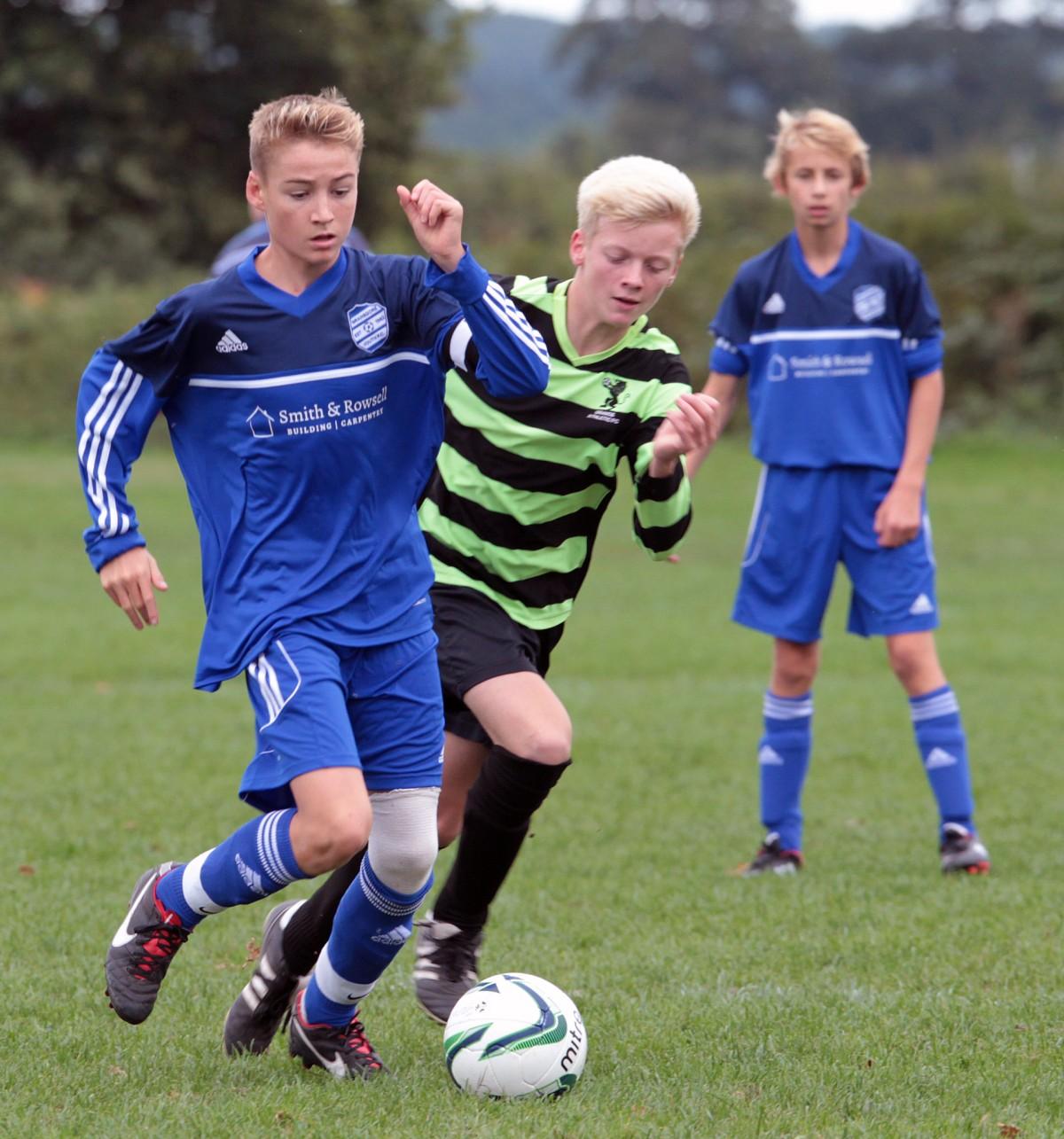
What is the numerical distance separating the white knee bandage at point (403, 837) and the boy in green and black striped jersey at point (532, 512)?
41 cm

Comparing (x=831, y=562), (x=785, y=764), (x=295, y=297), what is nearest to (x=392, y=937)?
(x=295, y=297)

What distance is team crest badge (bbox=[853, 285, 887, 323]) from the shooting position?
6.17m

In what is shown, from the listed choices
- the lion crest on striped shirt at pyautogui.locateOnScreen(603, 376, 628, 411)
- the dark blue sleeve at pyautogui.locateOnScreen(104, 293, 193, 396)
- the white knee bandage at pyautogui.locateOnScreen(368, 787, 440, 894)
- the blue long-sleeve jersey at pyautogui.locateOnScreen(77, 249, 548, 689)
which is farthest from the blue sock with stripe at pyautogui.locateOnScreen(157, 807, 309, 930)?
the lion crest on striped shirt at pyautogui.locateOnScreen(603, 376, 628, 411)

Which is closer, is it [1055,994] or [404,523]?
[404,523]

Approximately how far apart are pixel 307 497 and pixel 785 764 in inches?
117

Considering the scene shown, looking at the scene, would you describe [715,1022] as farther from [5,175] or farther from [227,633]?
[5,175]

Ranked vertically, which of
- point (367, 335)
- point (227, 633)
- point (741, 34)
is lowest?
point (227, 633)

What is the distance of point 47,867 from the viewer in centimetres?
595

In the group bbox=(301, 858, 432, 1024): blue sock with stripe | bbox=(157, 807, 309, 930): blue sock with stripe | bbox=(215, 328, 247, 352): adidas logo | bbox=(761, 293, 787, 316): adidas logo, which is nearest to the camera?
bbox=(157, 807, 309, 930): blue sock with stripe

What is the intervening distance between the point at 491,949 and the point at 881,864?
177 cm

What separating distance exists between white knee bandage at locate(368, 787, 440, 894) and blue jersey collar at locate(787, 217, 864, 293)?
3032mm

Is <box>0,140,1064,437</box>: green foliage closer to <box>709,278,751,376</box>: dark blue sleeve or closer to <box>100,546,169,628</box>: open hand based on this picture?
<box>709,278,751,376</box>: dark blue sleeve

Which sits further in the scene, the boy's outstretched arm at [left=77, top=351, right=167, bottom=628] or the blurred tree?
the blurred tree

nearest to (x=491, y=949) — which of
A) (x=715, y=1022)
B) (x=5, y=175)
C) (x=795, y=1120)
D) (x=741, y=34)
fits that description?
(x=715, y=1022)
